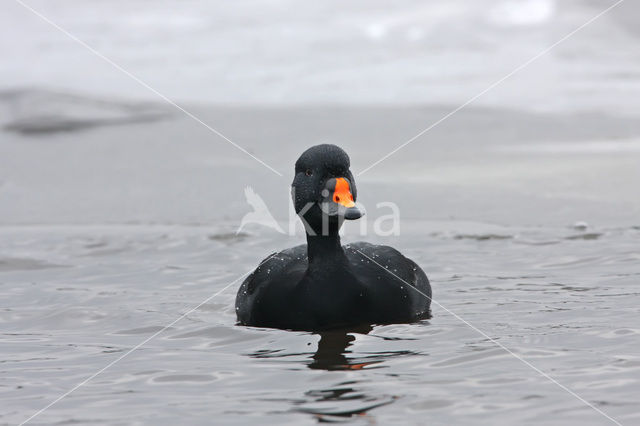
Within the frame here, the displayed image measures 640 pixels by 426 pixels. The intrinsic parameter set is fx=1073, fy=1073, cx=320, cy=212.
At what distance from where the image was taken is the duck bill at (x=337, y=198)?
252 inches

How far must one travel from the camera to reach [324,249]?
6672 millimetres

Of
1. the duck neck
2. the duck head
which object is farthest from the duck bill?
the duck neck

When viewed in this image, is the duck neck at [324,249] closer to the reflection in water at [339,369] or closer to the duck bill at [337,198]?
the duck bill at [337,198]

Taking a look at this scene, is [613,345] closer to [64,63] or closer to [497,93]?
[497,93]

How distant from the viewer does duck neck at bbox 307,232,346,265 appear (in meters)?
6.67

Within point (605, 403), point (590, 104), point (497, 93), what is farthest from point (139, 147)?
point (605, 403)

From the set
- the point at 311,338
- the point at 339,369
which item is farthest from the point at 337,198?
the point at 339,369

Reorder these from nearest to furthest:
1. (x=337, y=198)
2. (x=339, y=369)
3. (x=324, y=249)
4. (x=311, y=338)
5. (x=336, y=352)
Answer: (x=339, y=369), (x=336, y=352), (x=311, y=338), (x=337, y=198), (x=324, y=249)

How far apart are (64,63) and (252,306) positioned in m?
8.77

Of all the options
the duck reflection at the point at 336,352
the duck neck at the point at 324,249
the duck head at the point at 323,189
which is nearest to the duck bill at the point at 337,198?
the duck head at the point at 323,189

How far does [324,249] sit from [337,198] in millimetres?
391

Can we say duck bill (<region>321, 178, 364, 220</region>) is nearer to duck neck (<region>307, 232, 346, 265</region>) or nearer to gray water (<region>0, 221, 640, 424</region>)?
duck neck (<region>307, 232, 346, 265</region>)

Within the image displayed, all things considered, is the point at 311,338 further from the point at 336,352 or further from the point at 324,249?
the point at 324,249

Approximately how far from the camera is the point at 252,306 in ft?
22.3
